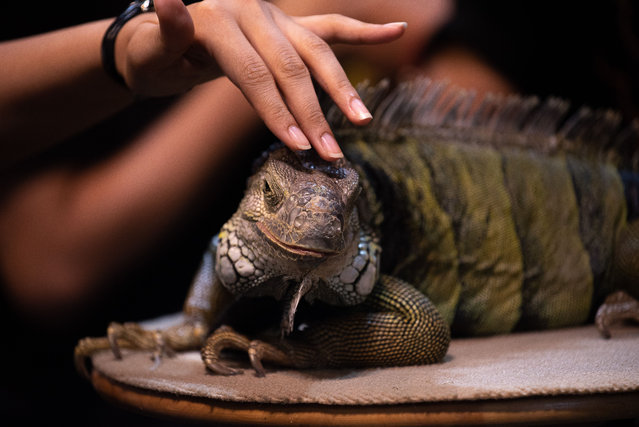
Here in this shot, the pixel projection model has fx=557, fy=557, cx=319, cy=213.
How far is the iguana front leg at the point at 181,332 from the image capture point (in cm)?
172

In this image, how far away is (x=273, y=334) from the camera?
4.74 ft

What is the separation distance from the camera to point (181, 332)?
1.81m

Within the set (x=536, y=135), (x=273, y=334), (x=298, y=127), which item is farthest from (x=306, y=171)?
(x=536, y=135)

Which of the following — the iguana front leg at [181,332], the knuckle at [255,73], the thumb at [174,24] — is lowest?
the iguana front leg at [181,332]

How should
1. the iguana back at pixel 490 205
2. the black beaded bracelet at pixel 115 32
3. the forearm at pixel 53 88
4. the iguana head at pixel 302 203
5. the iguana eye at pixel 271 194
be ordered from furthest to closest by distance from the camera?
the iguana back at pixel 490 205 → the forearm at pixel 53 88 → the black beaded bracelet at pixel 115 32 → the iguana eye at pixel 271 194 → the iguana head at pixel 302 203

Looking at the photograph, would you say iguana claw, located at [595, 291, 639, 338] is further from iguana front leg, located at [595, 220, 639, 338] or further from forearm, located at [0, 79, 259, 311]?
forearm, located at [0, 79, 259, 311]

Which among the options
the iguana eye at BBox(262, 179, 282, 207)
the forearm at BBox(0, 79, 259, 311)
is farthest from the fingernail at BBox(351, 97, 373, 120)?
the forearm at BBox(0, 79, 259, 311)

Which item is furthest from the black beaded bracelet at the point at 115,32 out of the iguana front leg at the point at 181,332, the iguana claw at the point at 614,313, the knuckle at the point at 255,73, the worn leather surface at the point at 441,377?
the iguana claw at the point at 614,313

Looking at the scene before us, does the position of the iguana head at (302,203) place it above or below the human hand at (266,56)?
below

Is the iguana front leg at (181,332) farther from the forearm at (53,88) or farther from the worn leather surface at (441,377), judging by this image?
the forearm at (53,88)

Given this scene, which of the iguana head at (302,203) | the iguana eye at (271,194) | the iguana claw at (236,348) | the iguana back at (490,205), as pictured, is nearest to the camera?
the iguana head at (302,203)

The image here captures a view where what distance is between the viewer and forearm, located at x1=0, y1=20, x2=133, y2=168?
66.7 inches

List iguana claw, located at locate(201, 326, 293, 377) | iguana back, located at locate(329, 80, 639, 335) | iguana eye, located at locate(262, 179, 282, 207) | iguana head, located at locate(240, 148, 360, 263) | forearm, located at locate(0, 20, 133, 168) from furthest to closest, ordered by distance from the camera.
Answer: iguana back, located at locate(329, 80, 639, 335)
forearm, located at locate(0, 20, 133, 168)
iguana claw, located at locate(201, 326, 293, 377)
iguana eye, located at locate(262, 179, 282, 207)
iguana head, located at locate(240, 148, 360, 263)

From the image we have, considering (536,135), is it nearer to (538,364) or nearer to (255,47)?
(538,364)
